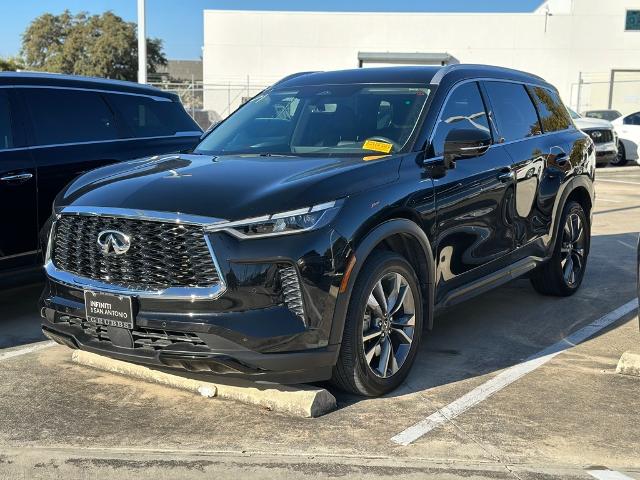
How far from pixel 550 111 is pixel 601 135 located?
47.5ft

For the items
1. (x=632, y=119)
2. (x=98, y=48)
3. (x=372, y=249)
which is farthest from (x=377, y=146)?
(x=98, y=48)

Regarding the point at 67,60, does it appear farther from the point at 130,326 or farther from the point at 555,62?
the point at 130,326

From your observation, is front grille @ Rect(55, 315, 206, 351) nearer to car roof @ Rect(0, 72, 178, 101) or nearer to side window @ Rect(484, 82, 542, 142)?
car roof @ Rect(0, 72, 178, 101)

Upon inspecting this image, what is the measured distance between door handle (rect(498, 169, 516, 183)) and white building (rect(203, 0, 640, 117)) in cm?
3345

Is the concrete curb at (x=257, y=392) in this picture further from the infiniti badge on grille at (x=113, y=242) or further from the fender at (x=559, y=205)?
the fender at (x=559, y=205)

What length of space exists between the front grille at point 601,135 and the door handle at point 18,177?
16999 mm

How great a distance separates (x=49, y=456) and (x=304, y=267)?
153 cm

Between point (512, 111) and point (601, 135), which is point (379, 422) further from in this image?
point (601, 135)

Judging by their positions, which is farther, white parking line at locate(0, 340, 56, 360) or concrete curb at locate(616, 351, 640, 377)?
white parking line at locate(0, 340, 56, 360)

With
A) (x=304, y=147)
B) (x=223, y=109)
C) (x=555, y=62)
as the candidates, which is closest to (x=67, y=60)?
(x=223, y=109)

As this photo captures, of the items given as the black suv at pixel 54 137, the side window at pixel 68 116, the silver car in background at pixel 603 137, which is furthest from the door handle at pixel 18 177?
the silver car in background at pixel 603 137

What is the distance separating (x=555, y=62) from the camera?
3922 cm

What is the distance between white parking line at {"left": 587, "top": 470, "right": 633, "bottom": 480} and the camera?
330 cm

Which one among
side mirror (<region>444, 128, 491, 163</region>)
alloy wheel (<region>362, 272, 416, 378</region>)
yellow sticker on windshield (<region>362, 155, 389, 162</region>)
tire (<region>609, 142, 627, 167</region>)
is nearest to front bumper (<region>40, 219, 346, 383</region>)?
alloy wheel (<region>362, 272, 416, 378</region>)
